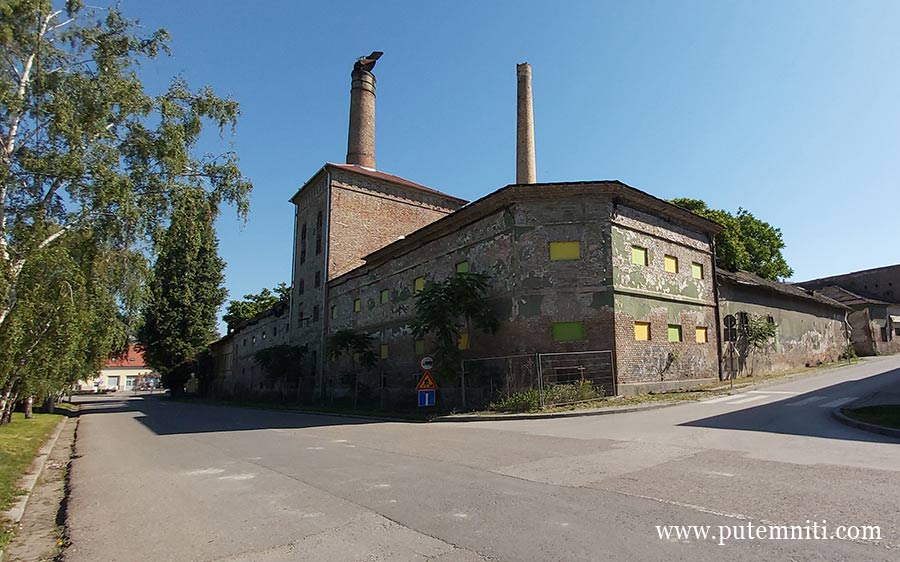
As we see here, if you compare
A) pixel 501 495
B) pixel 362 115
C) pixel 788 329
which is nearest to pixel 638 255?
pixel 788 329

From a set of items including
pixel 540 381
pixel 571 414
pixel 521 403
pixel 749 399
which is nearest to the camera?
pixel 571 414

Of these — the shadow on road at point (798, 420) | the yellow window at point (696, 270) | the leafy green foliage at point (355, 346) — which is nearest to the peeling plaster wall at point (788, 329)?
the yellow window at point (696, 270)

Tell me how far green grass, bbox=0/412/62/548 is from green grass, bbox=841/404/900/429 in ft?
43.5

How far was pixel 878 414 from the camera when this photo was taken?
10.2 meters

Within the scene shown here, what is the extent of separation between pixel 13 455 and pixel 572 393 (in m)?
14.4

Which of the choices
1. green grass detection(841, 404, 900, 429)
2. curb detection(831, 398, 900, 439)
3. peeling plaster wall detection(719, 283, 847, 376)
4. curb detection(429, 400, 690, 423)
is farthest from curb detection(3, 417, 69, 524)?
peeling plaster wall detection(719, 283, 847, 376)

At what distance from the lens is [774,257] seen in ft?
139

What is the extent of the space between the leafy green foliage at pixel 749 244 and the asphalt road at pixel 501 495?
30145 mm

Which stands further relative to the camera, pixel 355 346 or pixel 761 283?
pixel 761 283

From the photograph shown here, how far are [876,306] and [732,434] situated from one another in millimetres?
41502

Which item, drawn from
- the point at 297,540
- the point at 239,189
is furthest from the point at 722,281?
the point at 297,540

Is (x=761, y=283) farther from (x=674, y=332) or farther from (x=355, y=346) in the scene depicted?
(x=355, y=346)

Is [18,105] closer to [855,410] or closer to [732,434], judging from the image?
[732,434]

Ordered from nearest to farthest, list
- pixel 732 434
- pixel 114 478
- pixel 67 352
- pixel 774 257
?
pixel 114 478 → pixel 732 434 → pixel 67 352 → pixel 774 257
